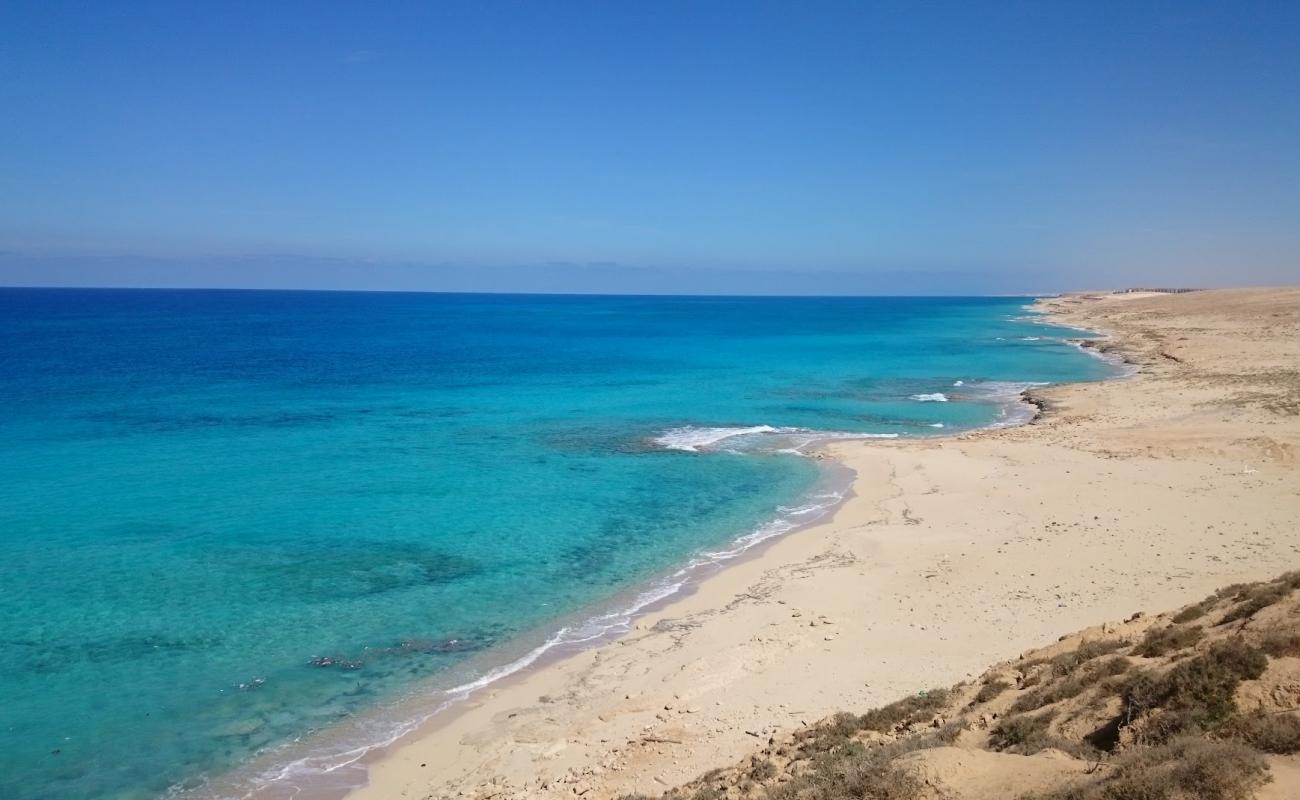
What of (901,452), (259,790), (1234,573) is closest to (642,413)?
(901,452)

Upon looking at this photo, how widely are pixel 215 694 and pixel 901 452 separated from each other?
25.9m

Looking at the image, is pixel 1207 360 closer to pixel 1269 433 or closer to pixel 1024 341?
pixel 1269 433

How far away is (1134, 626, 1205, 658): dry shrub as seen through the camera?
9.88 meters

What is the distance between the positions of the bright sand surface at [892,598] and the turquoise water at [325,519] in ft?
6.78

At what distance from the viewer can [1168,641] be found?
1002 cm

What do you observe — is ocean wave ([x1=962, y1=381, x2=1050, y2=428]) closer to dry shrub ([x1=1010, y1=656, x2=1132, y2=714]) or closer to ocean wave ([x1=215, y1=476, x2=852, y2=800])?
ocean wave ([x1=215, y1=476, x2=852, y2=800])

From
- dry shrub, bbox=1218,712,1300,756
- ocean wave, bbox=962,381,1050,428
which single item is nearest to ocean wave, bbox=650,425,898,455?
ocean wave, bbox=962,381,1050,428

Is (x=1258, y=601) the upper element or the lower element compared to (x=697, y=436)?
upper

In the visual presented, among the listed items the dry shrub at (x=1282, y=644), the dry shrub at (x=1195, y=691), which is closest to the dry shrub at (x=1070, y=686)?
the dry shrub at (x=1195, y=691)

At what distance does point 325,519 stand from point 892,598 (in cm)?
1681

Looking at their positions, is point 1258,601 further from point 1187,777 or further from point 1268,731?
point 1187,777

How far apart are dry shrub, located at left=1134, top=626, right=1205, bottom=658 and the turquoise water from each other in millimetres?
10084

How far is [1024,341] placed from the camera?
87188 millimetres

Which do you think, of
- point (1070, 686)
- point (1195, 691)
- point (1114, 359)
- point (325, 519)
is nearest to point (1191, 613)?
point (1070, 686)
